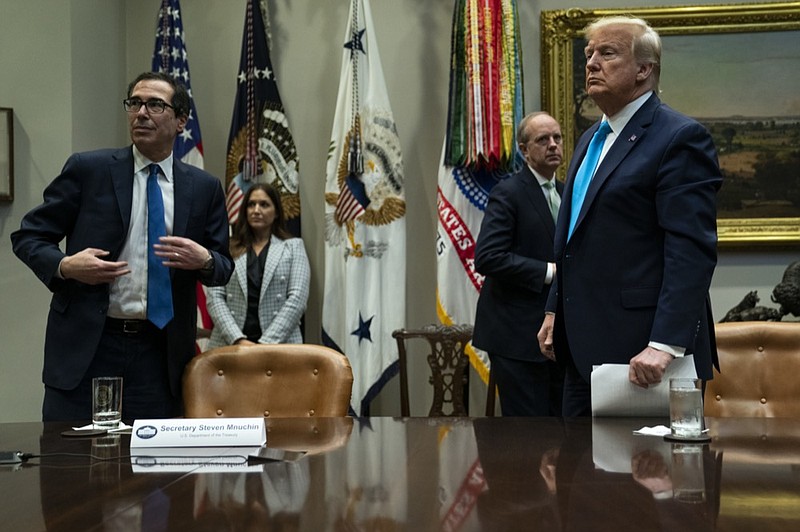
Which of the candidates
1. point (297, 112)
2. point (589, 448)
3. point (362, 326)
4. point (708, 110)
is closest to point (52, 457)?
point (589, 448)

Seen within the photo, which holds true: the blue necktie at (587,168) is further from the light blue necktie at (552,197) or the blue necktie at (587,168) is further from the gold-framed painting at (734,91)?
the gold-framed painting at (734,91)

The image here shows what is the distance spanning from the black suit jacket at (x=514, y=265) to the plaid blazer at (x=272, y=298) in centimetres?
117

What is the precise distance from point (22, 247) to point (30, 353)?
2316mm

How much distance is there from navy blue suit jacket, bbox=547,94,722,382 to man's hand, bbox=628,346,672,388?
0.05 m

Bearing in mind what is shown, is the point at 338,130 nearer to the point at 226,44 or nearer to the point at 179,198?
the point at 226,44

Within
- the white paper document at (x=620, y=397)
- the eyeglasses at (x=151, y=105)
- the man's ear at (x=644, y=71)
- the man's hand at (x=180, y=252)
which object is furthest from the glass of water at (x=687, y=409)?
the eyeglasses at (x=151, y=105)

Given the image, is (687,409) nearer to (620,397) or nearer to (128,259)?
(620,397)

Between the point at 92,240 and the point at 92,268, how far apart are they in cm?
28

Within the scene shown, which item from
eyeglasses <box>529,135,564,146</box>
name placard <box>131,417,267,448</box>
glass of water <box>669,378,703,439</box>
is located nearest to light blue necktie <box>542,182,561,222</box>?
eyeglasses <box>529,135,564,146</box>

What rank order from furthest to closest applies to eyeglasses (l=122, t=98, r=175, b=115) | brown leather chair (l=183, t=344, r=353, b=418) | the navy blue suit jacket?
eyeglasses (l=122, t=98, r=175, b=115), brown leather chair (l=183, t=344, r=353, b=418), the navy blue suit jacket

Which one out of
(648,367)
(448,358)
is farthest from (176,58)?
(648,367)

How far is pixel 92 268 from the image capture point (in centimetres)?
252

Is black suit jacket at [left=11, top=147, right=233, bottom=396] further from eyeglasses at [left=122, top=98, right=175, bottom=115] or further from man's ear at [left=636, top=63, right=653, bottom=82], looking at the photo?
man's ear at [left=636, top=63, right=653, bottom=82]

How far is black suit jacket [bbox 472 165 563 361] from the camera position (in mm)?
3613
